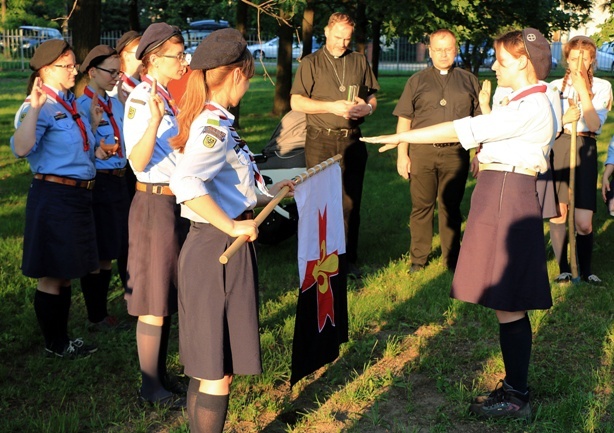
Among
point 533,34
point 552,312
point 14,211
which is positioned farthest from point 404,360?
point 14,211

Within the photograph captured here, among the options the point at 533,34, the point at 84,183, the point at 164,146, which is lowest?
the point at 84,183

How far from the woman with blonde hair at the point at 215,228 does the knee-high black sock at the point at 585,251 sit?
462 cm

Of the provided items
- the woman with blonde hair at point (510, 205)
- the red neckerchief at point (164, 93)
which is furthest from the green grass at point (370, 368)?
the red neckerchief at point (164, 93)

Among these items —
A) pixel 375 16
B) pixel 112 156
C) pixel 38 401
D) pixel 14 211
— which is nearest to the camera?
pixel 38 401

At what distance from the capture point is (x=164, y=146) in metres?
4.88

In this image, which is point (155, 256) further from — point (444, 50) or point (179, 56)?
point (444, 50)

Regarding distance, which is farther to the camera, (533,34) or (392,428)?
(392,428)

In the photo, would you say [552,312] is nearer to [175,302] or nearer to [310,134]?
[310,134]

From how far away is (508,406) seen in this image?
16.1ft

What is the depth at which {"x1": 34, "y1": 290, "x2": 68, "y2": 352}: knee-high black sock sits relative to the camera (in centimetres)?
578

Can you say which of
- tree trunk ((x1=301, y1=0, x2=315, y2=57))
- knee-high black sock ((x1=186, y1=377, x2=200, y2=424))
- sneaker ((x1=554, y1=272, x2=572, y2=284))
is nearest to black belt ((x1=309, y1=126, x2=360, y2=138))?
sneaker ((x1=554, y1=272, x2=572, y2=284))

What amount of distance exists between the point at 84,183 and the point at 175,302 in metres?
1.23

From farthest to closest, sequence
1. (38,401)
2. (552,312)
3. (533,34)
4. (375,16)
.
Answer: (375,16) → (552,312) → (38,401) → (533,34)

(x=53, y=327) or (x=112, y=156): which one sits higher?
(x=112, y=156)
